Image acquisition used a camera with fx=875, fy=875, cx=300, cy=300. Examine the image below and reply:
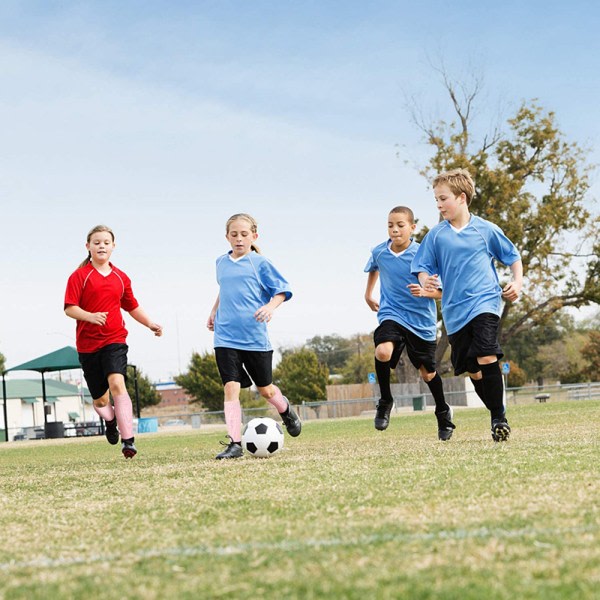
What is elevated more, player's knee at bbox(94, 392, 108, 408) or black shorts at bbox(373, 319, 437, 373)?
black shorts at bbox(373, 319, 437, 373)

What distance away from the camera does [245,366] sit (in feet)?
24.5

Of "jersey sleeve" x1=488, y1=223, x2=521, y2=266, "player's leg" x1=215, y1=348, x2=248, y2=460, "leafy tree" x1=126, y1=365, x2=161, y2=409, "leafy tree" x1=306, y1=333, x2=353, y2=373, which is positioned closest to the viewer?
"jersey sleeve" x1=488, y1=223, x2=521, y2=266

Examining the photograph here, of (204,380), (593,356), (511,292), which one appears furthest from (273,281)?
(204,380)

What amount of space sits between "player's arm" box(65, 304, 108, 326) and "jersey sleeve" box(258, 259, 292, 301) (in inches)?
55.5

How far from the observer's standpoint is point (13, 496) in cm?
508

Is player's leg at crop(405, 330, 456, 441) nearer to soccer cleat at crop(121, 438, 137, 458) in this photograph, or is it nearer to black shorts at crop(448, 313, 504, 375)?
black shorts at crop(448, 313, 504, 375)

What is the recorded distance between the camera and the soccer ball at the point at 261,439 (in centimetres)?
704

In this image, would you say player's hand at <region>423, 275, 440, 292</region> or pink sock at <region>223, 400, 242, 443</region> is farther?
pink sock at <region>223, 400, 242, 443</region>

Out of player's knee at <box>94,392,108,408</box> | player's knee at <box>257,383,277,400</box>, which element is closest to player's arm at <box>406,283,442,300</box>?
player's knee at <box>257,383,277,400</box>

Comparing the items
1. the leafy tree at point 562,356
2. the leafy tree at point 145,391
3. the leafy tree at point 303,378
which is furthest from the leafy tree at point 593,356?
the leafy tree at point 145,391

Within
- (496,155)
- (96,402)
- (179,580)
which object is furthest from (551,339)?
(179,580)

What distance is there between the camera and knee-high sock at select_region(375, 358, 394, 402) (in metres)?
8.07

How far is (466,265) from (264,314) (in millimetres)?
1685

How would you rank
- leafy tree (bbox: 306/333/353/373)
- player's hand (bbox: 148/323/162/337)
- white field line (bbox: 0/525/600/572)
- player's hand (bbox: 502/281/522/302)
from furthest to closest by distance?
leafy tree (bbox: 306/333/353/373) < player's hand (bbox: 148/323/162/337) < player's hand (bbox: 502/281/522/302) < white field line (bbox: 0/525/600/572)
